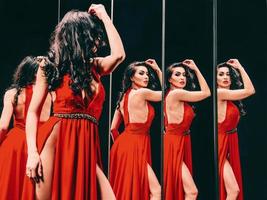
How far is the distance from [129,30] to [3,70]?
957 mm

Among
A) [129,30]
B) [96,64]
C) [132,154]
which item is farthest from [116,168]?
[129,30]

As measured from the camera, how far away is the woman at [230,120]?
3133 mm

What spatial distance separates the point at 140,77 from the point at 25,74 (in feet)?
2.72

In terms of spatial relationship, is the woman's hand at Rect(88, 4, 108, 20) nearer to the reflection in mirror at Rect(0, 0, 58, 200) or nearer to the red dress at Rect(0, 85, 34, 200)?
the reflection in mirror at Rect(0, 0, 58, 200)

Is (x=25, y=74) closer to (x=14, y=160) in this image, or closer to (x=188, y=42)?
(x=14, y=160)

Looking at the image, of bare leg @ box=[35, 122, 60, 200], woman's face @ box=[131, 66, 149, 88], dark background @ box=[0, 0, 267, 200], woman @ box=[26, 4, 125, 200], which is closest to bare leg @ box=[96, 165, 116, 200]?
woman @ box=[26, 4, 125, 200]

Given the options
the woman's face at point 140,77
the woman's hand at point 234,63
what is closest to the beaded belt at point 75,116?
the woman's face at point 140,77

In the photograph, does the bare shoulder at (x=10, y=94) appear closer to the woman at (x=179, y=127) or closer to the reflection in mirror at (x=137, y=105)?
the reflection in mirror at (x=137, y=105)

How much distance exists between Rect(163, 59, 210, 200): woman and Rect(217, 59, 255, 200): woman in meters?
0.14

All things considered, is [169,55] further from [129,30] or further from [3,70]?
[3,70]

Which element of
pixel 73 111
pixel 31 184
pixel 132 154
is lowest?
pixel 31 184

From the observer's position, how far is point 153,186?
3.10 meters

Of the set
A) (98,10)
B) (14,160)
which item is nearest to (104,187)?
(14,160)

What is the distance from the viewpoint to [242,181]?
3.12 metres
